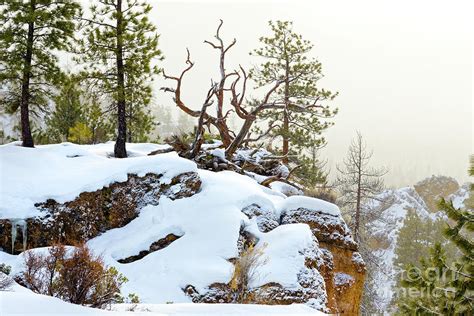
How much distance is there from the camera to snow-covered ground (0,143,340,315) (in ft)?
32.5

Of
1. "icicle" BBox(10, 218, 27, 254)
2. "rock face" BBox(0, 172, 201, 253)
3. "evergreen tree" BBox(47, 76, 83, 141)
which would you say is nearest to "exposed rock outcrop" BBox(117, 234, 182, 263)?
"rock face" BBox(0, 172, 201, 253)

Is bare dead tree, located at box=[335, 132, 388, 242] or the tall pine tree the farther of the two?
bare dead tree, located at box=[335, 132, 388, 242]

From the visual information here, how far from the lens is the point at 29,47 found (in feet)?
52.4

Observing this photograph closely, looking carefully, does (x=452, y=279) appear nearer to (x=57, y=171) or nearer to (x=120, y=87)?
(x=57, y=171)

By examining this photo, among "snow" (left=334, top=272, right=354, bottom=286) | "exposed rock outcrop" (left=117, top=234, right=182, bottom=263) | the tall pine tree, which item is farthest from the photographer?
"snow" (left=334, top=272, right=354, bottom=286)

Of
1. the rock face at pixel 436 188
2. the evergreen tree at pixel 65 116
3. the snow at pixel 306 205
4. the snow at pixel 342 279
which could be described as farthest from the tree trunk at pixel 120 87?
the rock face at pixel 436 188

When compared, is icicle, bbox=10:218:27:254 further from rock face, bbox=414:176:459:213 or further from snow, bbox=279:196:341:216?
rock face, bbox=414:176:459:213

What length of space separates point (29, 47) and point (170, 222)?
29.3 feet

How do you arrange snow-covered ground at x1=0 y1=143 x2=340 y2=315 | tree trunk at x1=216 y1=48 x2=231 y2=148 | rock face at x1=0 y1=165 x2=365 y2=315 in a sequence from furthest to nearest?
1. tree trunk at x1=216 y1=48 x2=231 y2=148
2. snow-covered ground at x1=0 y1=143 x2=340 y2=315
3. rock face at x1=0 y1=165 x2=365 y2=315

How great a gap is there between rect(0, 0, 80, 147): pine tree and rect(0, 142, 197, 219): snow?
1.87 meters

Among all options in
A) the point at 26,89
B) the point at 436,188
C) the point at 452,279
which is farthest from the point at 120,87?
the point at 436,188

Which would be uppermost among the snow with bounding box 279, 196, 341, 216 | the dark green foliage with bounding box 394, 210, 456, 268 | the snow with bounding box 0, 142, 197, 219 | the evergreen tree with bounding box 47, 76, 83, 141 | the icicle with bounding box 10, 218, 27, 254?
the evergreen tree with bounding box 47, 76, 83, 141

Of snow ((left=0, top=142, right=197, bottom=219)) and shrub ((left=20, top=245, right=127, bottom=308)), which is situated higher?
snow ((left=0, top=142, right=197, bottom=219))

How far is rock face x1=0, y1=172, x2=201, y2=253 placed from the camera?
1164 cm
